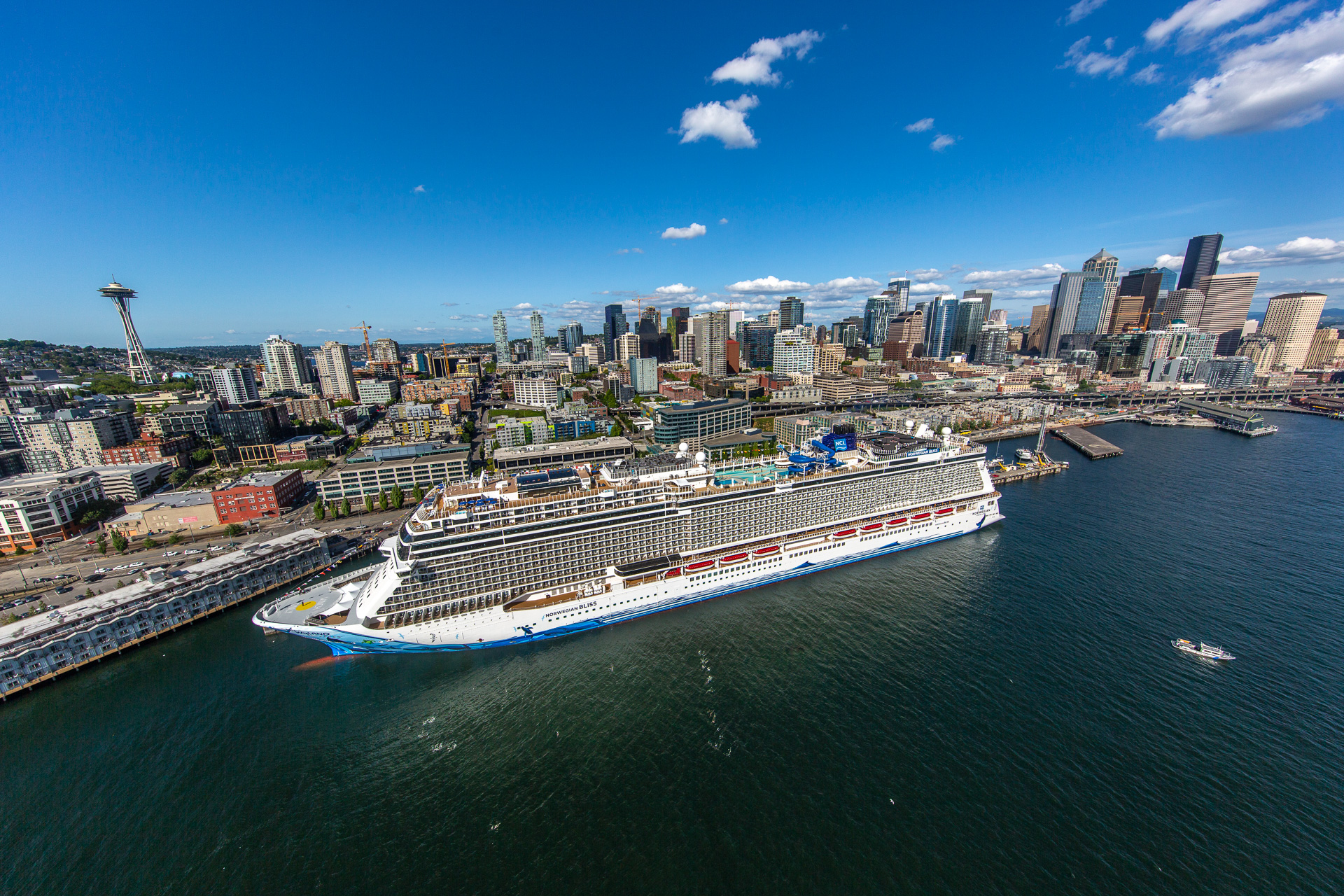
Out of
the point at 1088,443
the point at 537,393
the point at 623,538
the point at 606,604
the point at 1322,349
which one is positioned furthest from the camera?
the point at 1322,349

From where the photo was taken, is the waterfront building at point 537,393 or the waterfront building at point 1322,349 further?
the waterfront building at point 1322,349

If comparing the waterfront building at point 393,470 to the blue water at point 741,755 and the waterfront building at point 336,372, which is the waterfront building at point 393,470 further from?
the waterfront building at point 336,372

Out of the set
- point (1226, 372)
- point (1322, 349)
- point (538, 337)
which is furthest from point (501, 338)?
point (1322, 349)

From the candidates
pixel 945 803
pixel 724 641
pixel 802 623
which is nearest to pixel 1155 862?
pixel 945 803

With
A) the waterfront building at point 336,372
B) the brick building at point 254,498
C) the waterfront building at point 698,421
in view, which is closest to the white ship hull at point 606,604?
the brick building at point 254,498

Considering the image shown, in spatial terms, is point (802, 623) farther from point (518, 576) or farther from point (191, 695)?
point (191, 695)

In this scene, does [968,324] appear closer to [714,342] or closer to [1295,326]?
[1295,326]

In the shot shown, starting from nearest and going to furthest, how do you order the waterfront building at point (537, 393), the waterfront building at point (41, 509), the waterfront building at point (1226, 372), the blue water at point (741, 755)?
the blue water at point (741, 755), the waterfront building at point (41, 509), the waterfront building at point (537, 393), the waterfront building at point (1226, 372)
